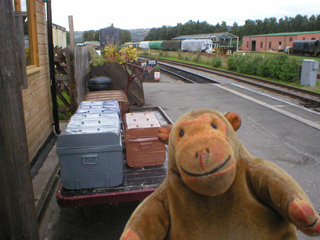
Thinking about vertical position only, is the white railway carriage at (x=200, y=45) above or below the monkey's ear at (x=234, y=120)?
above

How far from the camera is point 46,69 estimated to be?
22.0 feet

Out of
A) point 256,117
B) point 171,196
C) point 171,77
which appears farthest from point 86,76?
point 171,77

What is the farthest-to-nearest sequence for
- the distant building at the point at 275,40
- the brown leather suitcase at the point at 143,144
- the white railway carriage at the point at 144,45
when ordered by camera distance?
the white railway carriage at the point at 144,45 → the distant building at the point at 275,40 → the brown leather suitcase at the point at 143,144

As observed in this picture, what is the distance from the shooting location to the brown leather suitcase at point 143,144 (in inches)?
153

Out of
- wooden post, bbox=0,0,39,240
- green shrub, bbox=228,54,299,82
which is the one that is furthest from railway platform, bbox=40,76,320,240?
green shrub, bbox=228,54,299,82

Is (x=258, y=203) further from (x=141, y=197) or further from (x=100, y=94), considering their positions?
(x=100, y=94)

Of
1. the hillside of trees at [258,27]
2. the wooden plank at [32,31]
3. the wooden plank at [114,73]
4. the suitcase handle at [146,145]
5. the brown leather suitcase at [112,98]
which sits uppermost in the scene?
the hillside of trees at [258,27]

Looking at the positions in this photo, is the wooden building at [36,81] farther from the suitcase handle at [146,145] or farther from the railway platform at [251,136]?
the suitcase handle at [146,145]

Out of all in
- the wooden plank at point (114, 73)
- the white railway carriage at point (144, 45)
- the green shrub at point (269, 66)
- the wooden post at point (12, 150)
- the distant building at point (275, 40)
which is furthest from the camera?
the white railway carriage at point (144, 45)

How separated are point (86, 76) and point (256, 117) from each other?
17.3 ft

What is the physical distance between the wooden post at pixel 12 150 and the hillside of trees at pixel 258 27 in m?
79.9

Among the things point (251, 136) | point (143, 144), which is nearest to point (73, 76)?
point (143, 144)

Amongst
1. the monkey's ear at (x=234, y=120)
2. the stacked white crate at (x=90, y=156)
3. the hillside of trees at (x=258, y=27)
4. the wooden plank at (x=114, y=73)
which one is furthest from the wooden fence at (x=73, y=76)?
the hillside of trees at (x=258, y=27)

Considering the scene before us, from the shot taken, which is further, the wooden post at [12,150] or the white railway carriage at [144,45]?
the white railway carriage at [144,45]
